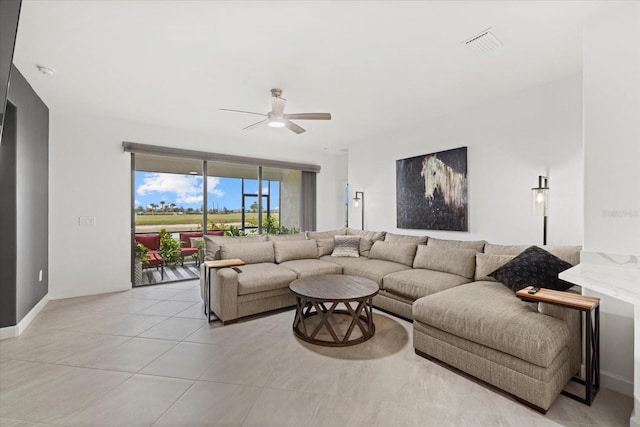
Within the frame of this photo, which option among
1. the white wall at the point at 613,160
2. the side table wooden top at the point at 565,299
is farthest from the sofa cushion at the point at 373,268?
the white wall at the point at 613,160

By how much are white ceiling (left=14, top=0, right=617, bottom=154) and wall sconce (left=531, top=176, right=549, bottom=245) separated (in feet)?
3.82

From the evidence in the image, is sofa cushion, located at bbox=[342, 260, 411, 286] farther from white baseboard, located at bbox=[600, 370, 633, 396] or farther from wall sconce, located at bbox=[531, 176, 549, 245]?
white baseboard, located at bbox=[600, 370, 633, 396]

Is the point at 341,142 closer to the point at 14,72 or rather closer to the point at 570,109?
the point at 570,109

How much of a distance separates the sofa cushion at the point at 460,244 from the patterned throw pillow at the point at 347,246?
1181mm

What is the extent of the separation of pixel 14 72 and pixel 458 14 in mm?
3986

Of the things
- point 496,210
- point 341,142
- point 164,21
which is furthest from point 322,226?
point 164,21

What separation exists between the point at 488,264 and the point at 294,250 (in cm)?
257

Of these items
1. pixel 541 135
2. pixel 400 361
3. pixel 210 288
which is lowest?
pixel 400 361

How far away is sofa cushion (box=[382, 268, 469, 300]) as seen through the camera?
3.01 meters

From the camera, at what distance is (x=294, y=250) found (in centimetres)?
440

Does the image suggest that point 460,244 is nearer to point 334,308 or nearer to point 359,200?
point 334,308

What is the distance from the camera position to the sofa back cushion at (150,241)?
511 centimetres

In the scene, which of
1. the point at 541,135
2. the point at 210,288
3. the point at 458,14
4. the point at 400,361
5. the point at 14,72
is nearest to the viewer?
the point at 458,14

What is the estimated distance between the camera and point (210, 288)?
343cm
